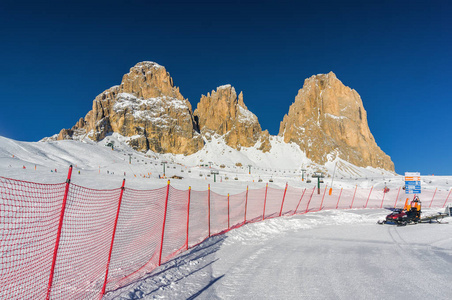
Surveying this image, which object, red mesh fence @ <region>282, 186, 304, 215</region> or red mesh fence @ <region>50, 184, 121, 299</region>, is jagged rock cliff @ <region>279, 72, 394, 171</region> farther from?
red mesh fence @ <region>50, 184, 121, 299</region>

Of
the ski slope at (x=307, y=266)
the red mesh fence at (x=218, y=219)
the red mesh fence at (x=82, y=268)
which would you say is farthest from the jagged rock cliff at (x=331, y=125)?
the red mesh fence at (x=82, y=268)

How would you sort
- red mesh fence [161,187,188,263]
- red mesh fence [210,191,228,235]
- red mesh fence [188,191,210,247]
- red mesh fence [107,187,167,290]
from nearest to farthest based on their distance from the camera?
red mesh fence [107,187,167,290] < red mesh fence [161,187,188,263] < red mesh fence [188,191,210,247] < red mesh fence [210,191,228,235]

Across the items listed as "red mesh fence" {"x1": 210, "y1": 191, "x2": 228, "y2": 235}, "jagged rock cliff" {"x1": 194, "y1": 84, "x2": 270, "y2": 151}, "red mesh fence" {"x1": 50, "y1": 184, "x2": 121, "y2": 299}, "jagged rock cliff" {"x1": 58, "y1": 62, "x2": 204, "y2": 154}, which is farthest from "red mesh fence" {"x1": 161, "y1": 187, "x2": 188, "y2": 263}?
"jagged rock cliff" {"x1": 194, "y1": 84, "x2": 270, "y2": 151}

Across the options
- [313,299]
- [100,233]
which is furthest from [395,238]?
[100,233]

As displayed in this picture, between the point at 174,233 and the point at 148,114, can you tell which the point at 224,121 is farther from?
the point at 174,233

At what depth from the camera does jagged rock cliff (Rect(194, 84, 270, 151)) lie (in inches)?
6024

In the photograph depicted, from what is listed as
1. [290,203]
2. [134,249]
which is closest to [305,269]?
[134,249]

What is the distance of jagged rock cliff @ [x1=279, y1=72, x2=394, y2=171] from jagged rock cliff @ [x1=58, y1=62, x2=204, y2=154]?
59679 millimetres

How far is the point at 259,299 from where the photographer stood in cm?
506

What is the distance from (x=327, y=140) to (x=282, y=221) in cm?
14018

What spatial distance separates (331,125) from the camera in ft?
488

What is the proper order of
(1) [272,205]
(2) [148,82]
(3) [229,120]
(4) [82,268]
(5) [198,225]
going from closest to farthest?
(4) [82,268], (5) [198,225], (1) [272,205], (2) [148,82], (3) [229,120]

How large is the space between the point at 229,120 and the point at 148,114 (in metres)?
46.3

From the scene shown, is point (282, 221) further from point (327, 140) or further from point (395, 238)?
point (327, 140)
